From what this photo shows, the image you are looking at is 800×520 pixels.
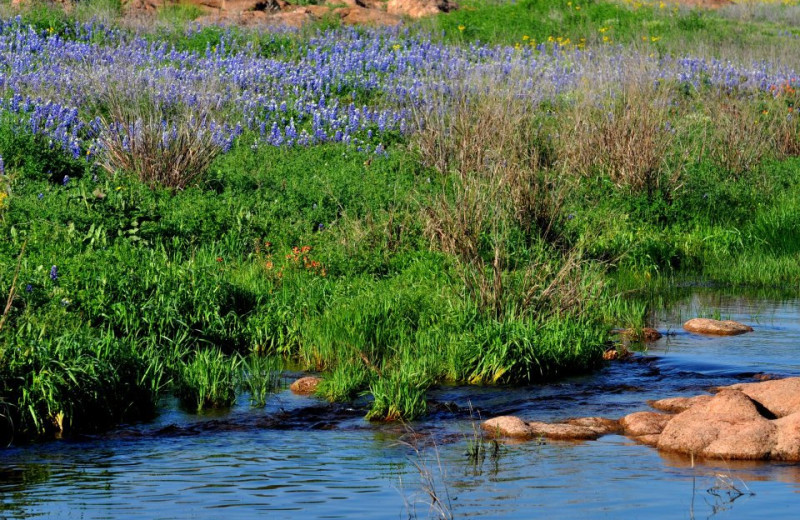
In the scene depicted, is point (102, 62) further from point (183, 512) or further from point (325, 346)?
point (183, 512)

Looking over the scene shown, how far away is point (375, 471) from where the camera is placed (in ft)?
20.6

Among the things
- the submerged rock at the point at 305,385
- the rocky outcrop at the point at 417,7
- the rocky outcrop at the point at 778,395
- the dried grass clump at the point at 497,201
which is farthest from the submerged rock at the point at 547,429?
the rocky outcrop at the point at 417,7

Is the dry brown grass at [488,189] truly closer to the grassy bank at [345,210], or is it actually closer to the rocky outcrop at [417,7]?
the grassy bank at [345,210]

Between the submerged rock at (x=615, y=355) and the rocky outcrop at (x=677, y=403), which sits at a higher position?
the rocky outcrop at (x=677, y=403)

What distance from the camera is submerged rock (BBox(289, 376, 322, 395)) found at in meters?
8.38

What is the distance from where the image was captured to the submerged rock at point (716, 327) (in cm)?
1050

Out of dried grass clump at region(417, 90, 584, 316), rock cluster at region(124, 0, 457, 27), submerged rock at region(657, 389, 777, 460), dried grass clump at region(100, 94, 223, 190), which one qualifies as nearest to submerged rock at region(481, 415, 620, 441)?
submerged rock at region(657, 389, 777, 460)

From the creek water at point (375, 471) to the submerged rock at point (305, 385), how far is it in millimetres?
133

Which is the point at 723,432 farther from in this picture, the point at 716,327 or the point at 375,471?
the point at 716,327

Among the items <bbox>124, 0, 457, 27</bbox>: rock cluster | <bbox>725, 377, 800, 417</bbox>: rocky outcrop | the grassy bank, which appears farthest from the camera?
<bbox>124, 0, 457, 27</bbox>: rock cluster

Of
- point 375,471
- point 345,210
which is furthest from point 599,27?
point 375,471

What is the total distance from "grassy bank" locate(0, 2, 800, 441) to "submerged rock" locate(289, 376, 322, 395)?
0.56 ft

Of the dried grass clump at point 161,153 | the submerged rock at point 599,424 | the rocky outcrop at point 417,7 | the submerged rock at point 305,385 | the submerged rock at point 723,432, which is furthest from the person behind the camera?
the rocky outcrop at point 417,7

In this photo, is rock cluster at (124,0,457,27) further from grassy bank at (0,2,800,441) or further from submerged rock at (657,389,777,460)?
submerged rock at (657,389,777,460)
